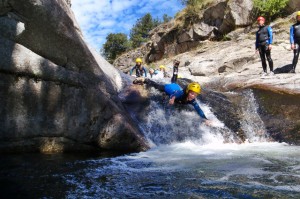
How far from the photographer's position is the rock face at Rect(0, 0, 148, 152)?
668 centimetres

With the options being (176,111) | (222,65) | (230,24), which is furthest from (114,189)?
(230,24)

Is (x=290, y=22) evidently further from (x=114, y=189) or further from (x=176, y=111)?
(x=114, y=189)

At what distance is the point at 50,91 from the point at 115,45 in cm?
5489

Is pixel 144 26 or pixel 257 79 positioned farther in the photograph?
pixel 144 26

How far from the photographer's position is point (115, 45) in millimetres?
60875

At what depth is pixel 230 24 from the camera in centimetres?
2364

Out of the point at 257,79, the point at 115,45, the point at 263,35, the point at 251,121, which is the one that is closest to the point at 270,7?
the point at 263,35

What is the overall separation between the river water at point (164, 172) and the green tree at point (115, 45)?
52.8 m

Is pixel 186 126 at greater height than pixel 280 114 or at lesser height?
lesser

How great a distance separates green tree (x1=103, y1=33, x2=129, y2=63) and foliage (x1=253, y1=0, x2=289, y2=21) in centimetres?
4042

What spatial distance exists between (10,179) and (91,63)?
399cm

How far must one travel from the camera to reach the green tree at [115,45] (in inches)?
2373

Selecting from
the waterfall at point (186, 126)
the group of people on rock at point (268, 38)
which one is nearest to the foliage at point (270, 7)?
the group of people on rock at point (268, 38)

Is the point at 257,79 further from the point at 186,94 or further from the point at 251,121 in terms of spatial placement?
the point at 186,94
